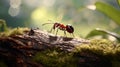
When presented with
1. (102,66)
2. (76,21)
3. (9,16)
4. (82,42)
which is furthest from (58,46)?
(76,21)

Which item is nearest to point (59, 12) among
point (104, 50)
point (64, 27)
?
point (64, 27)

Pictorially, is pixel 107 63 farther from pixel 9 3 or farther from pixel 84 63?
pixel 9 3

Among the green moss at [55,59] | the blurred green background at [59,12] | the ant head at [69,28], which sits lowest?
the green moss at [55,59]

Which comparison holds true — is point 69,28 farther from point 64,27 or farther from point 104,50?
point 104,50

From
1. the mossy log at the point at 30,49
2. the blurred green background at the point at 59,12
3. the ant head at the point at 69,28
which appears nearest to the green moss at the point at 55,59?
the mossy log at the point at 30,49

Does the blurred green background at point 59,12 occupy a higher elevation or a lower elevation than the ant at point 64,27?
higher

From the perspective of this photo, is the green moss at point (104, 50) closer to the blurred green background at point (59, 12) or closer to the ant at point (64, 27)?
the ant at point (64, 27)

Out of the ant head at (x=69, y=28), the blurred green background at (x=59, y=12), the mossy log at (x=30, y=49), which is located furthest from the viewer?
the blurred green background at (x=59, y=12)
